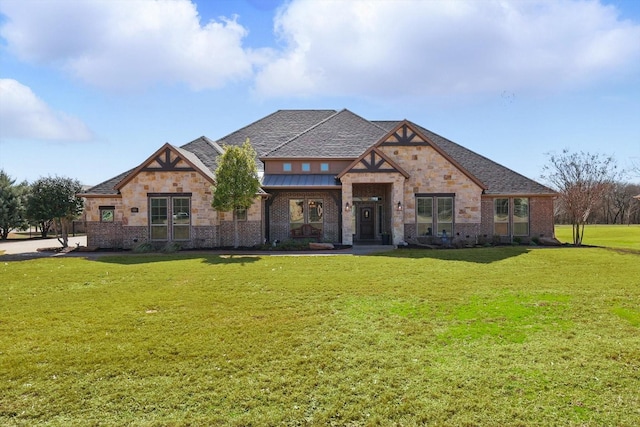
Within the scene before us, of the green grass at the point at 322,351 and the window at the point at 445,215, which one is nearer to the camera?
the green grass at the point at 322,351

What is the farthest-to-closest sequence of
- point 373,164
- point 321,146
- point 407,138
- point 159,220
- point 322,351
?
1. point 321,146
2. point 407,138
3. point 373,164
4. point 159,220
5. point 322,351

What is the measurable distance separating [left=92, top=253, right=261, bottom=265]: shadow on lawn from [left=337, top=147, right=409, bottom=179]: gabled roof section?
805 cm

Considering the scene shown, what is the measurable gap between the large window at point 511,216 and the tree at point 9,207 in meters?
39.6

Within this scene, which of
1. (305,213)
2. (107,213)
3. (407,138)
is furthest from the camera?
(305,213)

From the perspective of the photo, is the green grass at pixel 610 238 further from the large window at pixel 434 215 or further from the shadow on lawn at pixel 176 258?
the shadow on lawn at pixel 176 258

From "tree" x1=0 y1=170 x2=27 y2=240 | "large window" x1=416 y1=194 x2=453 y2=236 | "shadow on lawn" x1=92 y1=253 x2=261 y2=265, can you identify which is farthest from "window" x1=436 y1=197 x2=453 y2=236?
"tree" x1=0 y1=170 x2=27 y2=240

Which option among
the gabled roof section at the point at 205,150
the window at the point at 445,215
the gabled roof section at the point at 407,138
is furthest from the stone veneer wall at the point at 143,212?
the window at the point at 445,215

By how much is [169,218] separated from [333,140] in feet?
38.2

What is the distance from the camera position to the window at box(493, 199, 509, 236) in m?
24.1

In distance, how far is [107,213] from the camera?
22.1 meters

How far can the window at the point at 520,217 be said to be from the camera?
24109mm

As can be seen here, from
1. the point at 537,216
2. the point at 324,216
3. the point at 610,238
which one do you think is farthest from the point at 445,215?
the point at 610,238

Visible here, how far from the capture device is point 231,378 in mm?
5336

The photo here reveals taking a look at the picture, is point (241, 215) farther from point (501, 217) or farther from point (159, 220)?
point (501, 217)
